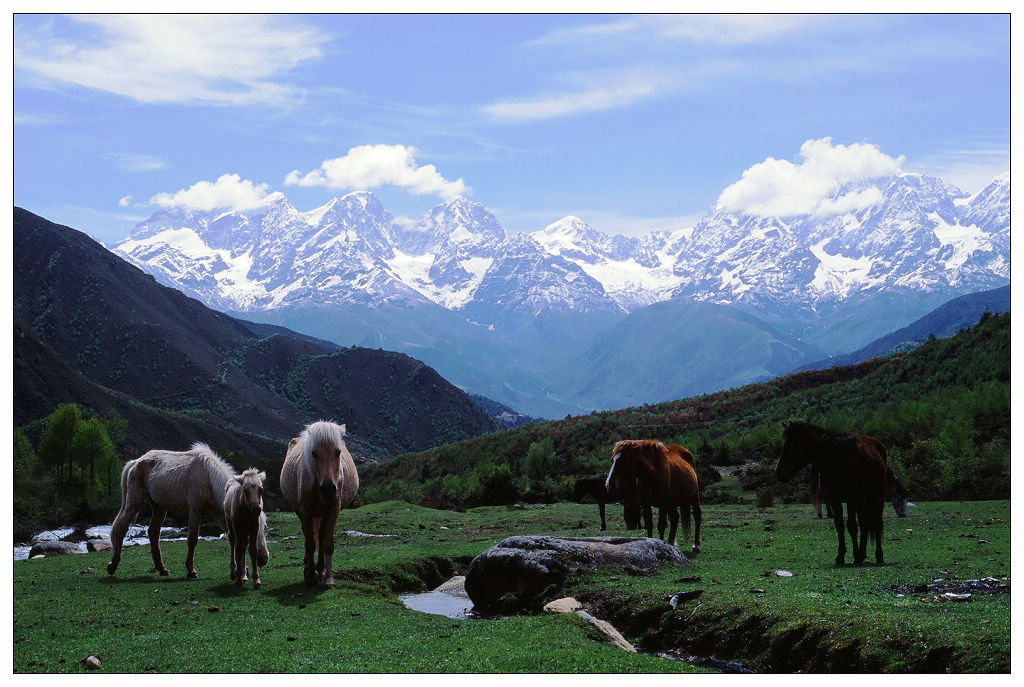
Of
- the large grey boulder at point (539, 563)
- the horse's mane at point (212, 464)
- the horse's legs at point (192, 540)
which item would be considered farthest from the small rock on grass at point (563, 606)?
the horse's legs at point (192, 540)

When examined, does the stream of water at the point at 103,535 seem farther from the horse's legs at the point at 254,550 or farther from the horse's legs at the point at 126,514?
the horse's legs at the point at 254,550

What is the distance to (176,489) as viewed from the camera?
17.4 metres

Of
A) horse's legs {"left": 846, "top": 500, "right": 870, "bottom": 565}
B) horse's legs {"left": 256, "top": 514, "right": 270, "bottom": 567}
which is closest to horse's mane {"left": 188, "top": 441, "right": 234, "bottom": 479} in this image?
horse's legs {"left": 256, "top": 514, "right": 270, "bottom": 567}

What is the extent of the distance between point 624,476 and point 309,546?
267 inches

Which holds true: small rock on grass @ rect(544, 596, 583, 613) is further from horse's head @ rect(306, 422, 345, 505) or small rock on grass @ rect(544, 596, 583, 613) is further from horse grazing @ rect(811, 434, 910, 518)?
horse grazing @ rect(811, 434, 910, 518)

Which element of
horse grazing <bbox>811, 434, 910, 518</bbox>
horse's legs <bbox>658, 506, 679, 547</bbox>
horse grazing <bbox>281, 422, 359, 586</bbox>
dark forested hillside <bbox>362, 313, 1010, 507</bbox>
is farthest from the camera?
dark forested hillside <bbox>362, 313, 1010, 507</bbox>

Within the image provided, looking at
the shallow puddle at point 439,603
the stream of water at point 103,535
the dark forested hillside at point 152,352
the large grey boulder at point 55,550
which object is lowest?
the stream of water at point 103,535

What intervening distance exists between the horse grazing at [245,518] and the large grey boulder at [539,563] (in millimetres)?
4208

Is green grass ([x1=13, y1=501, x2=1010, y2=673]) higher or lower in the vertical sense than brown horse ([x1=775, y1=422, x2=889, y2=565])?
lower

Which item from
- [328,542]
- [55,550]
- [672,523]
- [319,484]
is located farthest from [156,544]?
[672,523]

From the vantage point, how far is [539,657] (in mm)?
9867

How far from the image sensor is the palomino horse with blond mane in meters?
17.1

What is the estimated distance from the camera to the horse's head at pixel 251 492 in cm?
1500

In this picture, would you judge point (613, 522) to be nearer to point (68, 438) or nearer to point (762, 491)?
point (762, 491)
